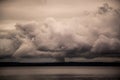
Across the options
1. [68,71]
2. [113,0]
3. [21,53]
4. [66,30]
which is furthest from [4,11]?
[113,0]

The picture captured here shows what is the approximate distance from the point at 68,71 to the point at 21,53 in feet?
1.71

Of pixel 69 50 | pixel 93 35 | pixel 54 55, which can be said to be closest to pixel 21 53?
pixel 54 55

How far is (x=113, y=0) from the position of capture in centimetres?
251

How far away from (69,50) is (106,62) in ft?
1.32

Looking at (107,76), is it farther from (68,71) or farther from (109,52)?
(68,71)

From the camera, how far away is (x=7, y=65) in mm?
2443

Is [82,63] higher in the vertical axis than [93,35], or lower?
lower

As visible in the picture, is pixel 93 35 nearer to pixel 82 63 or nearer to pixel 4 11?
pixel 82 63

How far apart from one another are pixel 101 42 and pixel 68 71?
46 centimetres

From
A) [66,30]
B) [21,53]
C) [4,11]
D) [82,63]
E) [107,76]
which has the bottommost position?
[107,76]

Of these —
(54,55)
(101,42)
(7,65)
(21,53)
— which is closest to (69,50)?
(54,55)

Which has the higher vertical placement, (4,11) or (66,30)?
(4,11)

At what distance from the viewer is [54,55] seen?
2436 mm

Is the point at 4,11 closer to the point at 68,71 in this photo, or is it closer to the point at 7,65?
the point at 7,65
